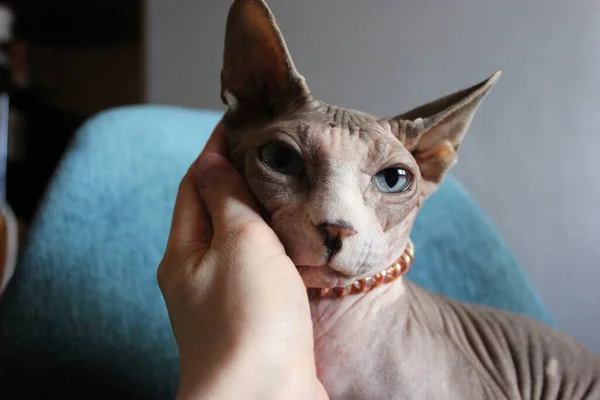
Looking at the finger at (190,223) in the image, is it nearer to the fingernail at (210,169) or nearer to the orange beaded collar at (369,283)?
the fingernail at (210,169)

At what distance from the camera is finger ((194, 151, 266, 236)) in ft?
2.02

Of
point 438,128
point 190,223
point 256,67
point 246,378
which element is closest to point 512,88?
point 438,128

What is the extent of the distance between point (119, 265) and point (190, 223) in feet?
1.68

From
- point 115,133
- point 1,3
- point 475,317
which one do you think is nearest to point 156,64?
point 115,133

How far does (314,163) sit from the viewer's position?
59 centimetres

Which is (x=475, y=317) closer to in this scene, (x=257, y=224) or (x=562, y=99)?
(x=257, y=224)

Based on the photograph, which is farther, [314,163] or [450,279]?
[450,279]

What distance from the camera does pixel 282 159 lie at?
611mm

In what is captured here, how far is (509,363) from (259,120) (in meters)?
0.51

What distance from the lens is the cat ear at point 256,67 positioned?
67cm

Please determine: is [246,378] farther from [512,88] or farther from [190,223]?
[512,88]

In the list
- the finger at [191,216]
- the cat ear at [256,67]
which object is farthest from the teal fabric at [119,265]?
the cat ear at [256,67]

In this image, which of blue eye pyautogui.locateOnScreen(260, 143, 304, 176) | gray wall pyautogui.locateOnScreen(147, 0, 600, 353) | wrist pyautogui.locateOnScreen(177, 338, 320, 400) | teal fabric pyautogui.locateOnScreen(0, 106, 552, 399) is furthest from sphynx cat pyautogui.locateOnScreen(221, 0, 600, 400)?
gray wall pyautogui.locateOnScreen(147, 0, 600, 353)

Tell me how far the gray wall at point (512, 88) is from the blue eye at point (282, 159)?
1156 mm
